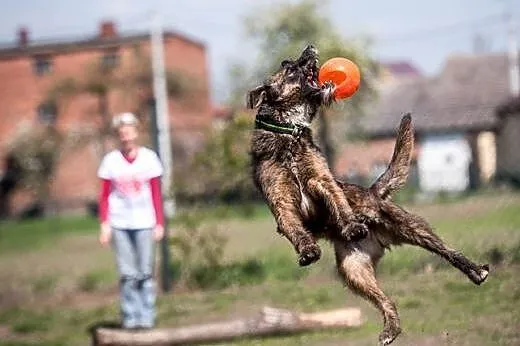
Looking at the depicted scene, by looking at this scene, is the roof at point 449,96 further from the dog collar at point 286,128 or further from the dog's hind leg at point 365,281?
the dog's hind leg at point 365,281

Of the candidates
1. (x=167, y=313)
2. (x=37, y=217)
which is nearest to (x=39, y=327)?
(x=167, y=313)

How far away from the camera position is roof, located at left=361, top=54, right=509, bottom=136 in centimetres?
4928

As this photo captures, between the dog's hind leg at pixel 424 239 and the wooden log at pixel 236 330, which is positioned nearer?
the dog's hind leg at pixel 424 239

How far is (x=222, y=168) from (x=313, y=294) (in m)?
3.47

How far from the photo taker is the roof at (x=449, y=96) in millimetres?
49281

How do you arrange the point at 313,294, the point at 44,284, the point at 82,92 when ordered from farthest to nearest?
1. the point at 82,92
2. the point at 44,284
3. the point at 313,294

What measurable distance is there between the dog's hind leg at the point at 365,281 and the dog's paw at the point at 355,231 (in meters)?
0.25

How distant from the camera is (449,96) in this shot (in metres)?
54.8

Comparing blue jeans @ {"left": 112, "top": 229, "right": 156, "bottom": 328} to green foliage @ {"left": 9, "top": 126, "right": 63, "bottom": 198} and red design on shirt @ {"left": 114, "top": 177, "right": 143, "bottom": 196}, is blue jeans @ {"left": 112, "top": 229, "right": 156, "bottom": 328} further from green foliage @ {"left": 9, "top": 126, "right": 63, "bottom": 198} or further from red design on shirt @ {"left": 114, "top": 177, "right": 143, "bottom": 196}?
green foliage @ {"left": 9, "top": 126, "right": 63, "bottom": 198}

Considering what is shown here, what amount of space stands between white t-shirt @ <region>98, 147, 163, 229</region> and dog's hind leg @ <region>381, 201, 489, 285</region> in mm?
3842

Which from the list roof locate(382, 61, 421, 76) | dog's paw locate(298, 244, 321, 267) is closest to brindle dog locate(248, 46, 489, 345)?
dog's paw locate(298, 244, 321, 267)

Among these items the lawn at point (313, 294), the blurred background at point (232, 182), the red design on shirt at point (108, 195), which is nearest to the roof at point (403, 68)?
the blurred background at point (232, 182)

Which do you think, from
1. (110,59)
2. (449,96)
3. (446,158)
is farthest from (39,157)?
(449,96)

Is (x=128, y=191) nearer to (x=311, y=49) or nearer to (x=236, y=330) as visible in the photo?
(x=236, y=330)
